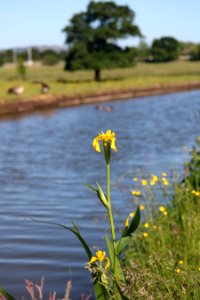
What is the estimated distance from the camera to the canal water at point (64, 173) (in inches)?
279

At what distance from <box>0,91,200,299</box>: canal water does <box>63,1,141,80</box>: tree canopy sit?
15520mm

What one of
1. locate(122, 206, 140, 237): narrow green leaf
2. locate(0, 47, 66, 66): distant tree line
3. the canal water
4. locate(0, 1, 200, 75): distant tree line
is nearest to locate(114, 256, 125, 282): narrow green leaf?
locate(122, 206, 140, 237): narrow green leaf

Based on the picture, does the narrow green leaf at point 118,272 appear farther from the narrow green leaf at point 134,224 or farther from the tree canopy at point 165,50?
the tree canopy at point 165,50

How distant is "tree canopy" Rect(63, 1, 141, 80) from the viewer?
152 ft

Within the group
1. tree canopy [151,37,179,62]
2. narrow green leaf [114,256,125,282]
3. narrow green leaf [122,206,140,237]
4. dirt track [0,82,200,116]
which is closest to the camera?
narrow green leaf [122,206,140,237]

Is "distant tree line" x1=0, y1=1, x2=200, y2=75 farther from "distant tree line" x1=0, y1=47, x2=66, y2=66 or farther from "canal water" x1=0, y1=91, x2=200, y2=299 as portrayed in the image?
"distant tree line" x1=0, y1=47, x2=66, y2=66

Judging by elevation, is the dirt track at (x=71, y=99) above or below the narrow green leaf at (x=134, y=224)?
below

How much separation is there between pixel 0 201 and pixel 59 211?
1496mm

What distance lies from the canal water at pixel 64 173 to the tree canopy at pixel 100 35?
1552 centimetres

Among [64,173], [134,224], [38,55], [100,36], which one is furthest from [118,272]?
[38,55]

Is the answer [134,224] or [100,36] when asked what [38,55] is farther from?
[134,224]

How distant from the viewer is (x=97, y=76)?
49.0 metres

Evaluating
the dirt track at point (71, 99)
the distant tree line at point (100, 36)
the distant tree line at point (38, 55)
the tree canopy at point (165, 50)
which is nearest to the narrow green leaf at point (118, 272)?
the dirt track at point (71, 99)

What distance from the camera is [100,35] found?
46656 millimetres
